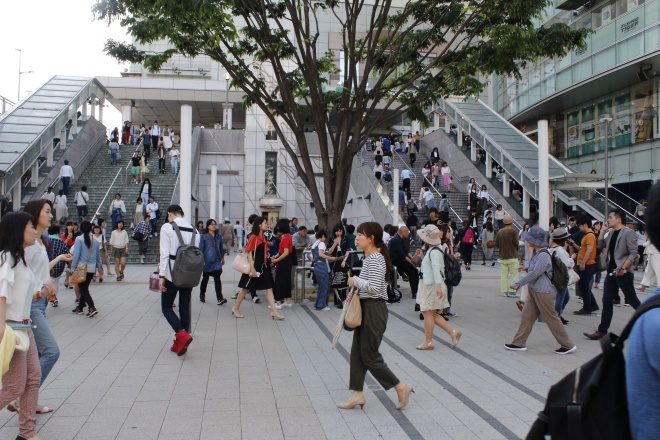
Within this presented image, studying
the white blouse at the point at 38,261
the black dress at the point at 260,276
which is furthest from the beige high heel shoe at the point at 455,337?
the white blouse at the point at 38,261

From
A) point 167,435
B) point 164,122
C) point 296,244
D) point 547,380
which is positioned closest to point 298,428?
point 167,435

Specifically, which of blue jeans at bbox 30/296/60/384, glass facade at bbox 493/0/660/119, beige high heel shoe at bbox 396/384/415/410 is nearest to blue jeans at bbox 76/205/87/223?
glass facade at bbox 493/0/660/119

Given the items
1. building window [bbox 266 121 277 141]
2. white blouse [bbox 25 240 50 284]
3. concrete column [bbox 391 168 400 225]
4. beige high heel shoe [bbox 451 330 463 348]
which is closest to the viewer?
white blouse [bbox 25 240 50 284]

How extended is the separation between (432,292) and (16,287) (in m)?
4.86

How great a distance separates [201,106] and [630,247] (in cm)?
3621

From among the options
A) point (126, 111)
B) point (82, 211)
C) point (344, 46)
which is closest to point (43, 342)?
point (344, 46)

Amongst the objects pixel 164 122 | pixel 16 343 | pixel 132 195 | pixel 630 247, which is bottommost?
pixel 16 343

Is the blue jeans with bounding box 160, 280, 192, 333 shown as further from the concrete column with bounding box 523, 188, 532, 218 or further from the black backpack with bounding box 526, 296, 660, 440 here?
the concrete column with bounding box 523, 188, 532, 218

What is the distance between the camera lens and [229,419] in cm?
462

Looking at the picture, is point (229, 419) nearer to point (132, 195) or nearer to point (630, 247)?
point (630, 247)

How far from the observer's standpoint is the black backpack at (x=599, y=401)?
1688 mm

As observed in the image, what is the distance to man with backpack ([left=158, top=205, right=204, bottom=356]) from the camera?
659 centimetres

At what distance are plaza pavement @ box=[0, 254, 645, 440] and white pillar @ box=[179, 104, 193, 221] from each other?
1978 mm

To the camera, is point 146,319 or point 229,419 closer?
point 229,419
